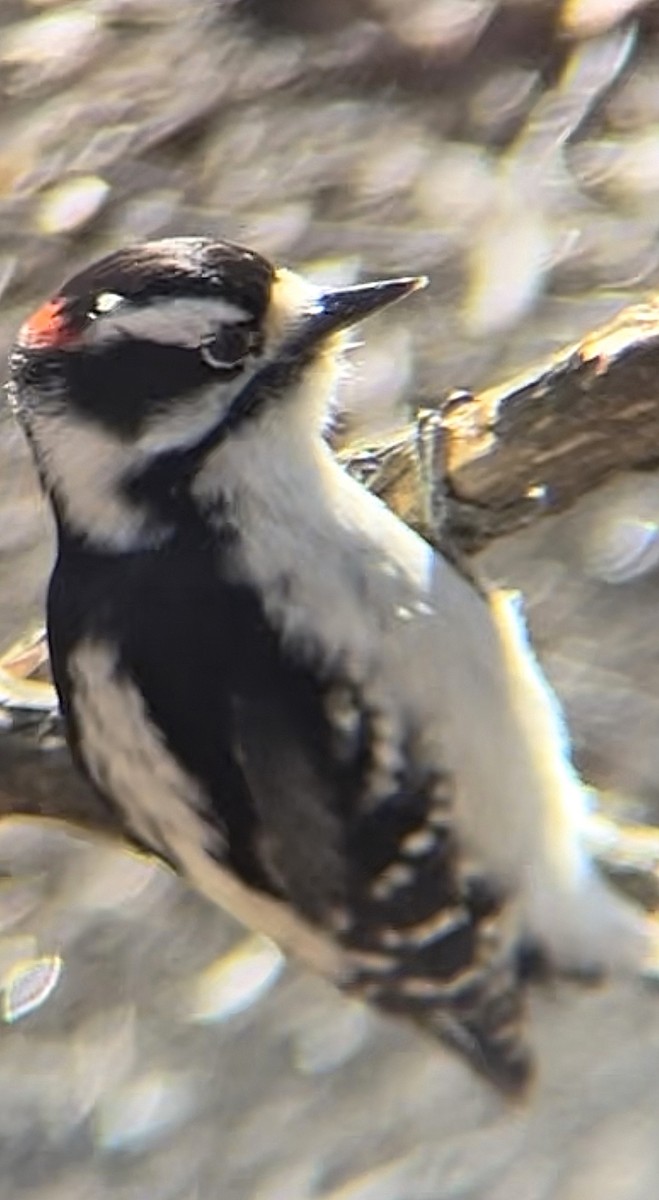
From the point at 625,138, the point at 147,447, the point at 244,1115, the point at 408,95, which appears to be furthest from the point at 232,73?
the point at 147,447

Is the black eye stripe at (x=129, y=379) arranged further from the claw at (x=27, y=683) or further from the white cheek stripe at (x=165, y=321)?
the claw at (x=27, y=683)

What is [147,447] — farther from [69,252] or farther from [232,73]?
[232,73]

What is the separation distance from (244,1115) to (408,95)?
40.4 inches

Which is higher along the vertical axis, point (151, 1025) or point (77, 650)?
point (77, 650)

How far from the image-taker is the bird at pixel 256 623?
160 cm

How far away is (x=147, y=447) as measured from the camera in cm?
162

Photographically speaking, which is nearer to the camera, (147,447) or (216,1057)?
(147,447)

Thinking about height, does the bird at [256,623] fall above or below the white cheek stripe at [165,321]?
below

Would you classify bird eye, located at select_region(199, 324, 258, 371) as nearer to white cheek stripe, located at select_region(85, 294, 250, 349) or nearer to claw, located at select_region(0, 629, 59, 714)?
white cheek stripe, located at select_region(85, 294, 250, 349)

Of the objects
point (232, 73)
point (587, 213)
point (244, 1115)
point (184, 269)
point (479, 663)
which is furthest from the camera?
point (232, 73)

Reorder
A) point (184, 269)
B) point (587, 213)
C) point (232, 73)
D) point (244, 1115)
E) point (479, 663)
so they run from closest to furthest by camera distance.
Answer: point (184, 269), point (479, 663), point (244, 1115), point (587, 213), point (232, 73)

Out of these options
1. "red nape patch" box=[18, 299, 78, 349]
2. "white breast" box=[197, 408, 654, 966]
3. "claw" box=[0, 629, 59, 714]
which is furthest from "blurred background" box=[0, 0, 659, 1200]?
"red nape patch" box=[18, 299, 78, 349]

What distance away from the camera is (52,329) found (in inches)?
62.3

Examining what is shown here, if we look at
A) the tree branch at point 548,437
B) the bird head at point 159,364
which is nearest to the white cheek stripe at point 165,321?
the bird head at point 159,364
